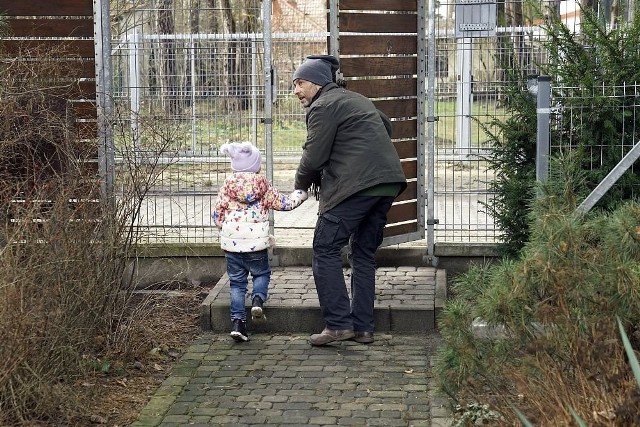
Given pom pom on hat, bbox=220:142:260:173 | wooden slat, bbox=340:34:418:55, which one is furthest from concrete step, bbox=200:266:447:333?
wooden slat, bbox=340:34:418:55

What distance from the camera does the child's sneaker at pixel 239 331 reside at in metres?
7.90

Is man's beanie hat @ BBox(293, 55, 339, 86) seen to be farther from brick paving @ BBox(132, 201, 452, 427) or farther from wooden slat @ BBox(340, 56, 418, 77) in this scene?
brick paving @ BBox(132, 201, 452, 427)

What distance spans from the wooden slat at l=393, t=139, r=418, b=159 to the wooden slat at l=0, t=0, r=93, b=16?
113 inches

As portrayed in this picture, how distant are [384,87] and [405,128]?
0.42 m

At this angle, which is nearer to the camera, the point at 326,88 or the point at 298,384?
the point at 298,384

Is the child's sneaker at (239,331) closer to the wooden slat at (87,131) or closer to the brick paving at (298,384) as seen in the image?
the brick paving at (298,384)

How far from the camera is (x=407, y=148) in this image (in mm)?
9281

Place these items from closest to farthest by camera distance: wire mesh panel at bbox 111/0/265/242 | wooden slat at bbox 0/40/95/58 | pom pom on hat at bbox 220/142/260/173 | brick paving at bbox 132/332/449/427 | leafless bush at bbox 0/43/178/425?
leafless bush at bbox 0/43/178/425 → brick paving at bbox 132/332/449/427 → pom pom on hat at bbox 220/142/260/173 → wooden slat at bbox 0/40/95/58 → wire mesh panel at bbox 111/0/265/242

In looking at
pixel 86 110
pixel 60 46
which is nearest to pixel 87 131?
pixel 86 110

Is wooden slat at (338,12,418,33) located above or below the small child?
above

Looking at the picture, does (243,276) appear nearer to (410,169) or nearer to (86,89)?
(410,169)

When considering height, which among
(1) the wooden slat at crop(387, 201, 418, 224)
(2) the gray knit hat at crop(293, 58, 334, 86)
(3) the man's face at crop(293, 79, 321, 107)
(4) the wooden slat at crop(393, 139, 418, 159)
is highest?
(2) the gray knit hat at crop(293, 58, 334, 86)

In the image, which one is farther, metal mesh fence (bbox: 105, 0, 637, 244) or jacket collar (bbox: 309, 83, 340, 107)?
metal mesh fence (bbox: 105, 0, 637, 244)

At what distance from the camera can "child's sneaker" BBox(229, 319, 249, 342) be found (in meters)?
7.90
